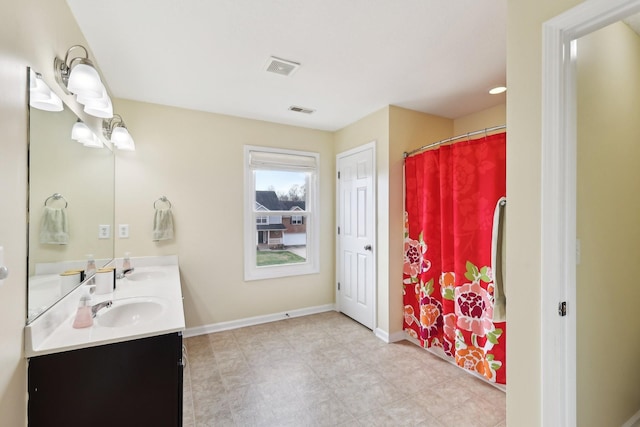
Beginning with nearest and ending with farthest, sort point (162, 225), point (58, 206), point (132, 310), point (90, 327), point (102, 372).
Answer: point (102, 372), point (90, 327), point (58, 206), point (132, 310), point (162, 225)

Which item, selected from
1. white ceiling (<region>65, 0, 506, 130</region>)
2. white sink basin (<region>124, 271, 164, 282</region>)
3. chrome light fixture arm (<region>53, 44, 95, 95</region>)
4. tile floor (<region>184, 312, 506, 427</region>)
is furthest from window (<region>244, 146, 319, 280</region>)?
chrome light fixture arm (<region>53, 44, 95, 95</region>)

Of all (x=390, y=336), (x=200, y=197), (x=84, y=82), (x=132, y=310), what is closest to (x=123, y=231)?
(x=200, y=197)

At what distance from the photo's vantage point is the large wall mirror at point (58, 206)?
3.84 feet

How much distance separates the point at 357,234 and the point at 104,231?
7.92 feet

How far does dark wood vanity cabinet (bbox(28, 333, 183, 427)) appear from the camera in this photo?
1.10 metres

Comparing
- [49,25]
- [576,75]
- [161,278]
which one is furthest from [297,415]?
[49,25]

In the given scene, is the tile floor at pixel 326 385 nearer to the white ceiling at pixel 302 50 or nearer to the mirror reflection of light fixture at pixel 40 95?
the mirror reflection of light fixture at pixel 40 95

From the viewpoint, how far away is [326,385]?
2139 mm

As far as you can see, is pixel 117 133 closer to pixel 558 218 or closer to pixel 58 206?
pixel 58 206

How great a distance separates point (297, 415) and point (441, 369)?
4.22ft

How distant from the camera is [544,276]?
1148 millimetres

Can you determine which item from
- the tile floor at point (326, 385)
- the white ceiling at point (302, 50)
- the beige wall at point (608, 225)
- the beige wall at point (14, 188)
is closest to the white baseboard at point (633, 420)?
the beige wall at point (608, 225)

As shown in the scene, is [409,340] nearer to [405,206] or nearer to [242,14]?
[405,206]

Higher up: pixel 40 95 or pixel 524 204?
pixel 40 95
